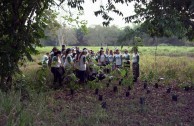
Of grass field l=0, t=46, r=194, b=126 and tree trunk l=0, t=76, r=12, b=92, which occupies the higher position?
tree trunk l=0, t=76, r=12, b=92

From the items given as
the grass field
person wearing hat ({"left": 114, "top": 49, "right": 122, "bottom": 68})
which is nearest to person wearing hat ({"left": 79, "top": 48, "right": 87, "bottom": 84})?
the grass field

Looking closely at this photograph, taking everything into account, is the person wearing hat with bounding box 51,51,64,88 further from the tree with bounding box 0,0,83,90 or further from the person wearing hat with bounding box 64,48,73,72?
the tree with bounding box 0,0,83,90

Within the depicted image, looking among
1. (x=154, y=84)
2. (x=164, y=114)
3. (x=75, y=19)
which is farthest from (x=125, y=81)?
(x=75, y=19)

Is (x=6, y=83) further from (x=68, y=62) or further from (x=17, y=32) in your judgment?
(x=68, y=62)

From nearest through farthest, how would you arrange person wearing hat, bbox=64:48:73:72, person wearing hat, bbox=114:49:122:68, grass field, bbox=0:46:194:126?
grass field, bbox=0:46:194:126 < person wearing hat, bbox=64:48:73:72 < person wearing hat, bbox=114:49:122:68

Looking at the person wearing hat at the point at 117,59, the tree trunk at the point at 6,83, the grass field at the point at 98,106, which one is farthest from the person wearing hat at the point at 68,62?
the person wearing hat at the point at 117,59

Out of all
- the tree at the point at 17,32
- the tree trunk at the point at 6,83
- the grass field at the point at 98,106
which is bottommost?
the grass field at the point at 98,106

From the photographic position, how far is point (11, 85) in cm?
1006

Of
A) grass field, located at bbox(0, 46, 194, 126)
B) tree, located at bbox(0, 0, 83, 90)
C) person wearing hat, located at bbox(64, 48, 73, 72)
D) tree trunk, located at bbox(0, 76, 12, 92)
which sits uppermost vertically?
tree, located at bbox(0, 0, 83, 90)

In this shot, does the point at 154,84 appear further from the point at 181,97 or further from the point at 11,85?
the point at 11,85

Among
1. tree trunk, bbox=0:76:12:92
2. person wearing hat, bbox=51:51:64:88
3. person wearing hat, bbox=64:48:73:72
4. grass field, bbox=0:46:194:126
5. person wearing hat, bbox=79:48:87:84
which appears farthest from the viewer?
person wearing hat, bbox=79:48:87:84

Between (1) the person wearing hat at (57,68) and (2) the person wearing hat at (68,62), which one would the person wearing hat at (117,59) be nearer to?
(2) the person wearing hat at (68,62)

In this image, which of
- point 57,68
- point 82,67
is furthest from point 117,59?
point 57,68

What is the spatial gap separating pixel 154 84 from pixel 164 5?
7.13m
